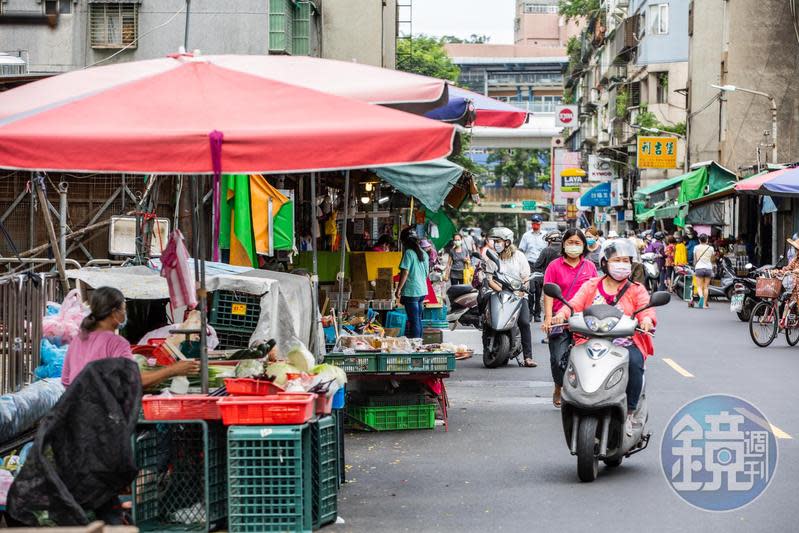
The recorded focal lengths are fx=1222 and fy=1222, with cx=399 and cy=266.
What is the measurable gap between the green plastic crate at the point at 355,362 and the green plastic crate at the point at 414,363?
0.07 meters

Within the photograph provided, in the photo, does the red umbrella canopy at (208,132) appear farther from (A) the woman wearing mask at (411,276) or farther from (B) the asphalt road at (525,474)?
(A) the woman wearing mask at (411,276)

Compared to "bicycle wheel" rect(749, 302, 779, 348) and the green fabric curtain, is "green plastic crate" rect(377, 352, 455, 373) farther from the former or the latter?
the green fabric curtain

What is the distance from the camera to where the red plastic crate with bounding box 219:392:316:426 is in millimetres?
7117

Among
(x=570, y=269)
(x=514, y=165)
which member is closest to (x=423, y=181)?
(x=570, y=269)

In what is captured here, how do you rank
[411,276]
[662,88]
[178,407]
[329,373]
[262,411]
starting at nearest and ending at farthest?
[262,411]
[178,407]
[329,373]
[411,276]
[662,88]

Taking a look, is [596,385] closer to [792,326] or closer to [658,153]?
[792,326]

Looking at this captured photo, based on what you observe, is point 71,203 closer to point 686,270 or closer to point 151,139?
point 151,139

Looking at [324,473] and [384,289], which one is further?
[384,289]

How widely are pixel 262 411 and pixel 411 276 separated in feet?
34.3

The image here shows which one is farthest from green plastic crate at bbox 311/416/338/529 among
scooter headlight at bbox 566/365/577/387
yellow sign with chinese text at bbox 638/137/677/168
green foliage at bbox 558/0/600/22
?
green foliage at bbox 558/0/600/22

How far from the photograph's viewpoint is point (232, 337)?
1066cm

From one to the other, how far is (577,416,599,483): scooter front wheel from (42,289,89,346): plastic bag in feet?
13.4

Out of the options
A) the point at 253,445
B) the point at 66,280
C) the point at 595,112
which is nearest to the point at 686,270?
the point at 66,280

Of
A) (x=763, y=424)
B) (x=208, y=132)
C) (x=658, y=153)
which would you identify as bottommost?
(x=763, y=424)
